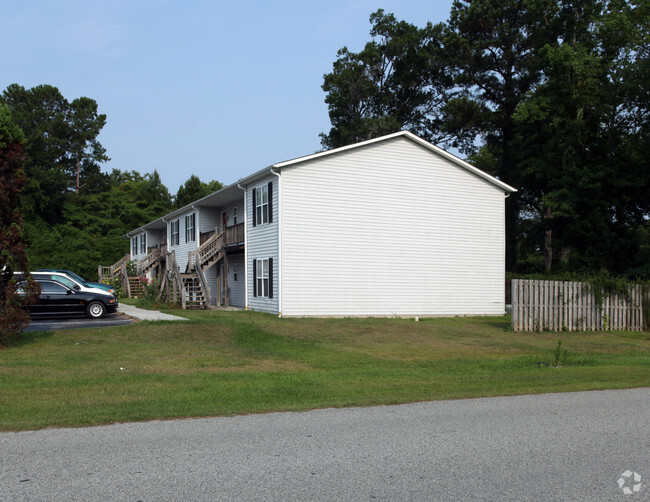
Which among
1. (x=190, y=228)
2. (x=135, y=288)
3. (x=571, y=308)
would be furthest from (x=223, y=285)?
(x=571, y=308)

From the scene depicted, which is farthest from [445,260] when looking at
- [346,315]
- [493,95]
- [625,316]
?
[493,95]

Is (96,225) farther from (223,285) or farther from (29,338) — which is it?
(29,338)

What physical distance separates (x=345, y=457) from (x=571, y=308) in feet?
59.0

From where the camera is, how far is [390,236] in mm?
26578

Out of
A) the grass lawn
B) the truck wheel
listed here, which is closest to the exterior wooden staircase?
the truck wheel

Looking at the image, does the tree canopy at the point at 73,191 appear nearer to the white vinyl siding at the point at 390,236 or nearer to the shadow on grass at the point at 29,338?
the white vinyl siding at the point at 390,236

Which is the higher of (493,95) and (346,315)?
(493,95)

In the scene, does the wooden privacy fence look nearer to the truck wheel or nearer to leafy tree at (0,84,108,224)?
the truck wheel

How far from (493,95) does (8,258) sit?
1651 inches

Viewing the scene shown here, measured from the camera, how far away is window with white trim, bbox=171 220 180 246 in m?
40.0

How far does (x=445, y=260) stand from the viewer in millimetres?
27703

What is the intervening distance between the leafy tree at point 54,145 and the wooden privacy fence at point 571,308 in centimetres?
4940

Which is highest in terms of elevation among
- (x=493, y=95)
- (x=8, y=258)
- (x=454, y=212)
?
(x=493, y=95)

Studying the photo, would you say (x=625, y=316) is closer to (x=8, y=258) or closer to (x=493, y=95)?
(x=8, y=258)
